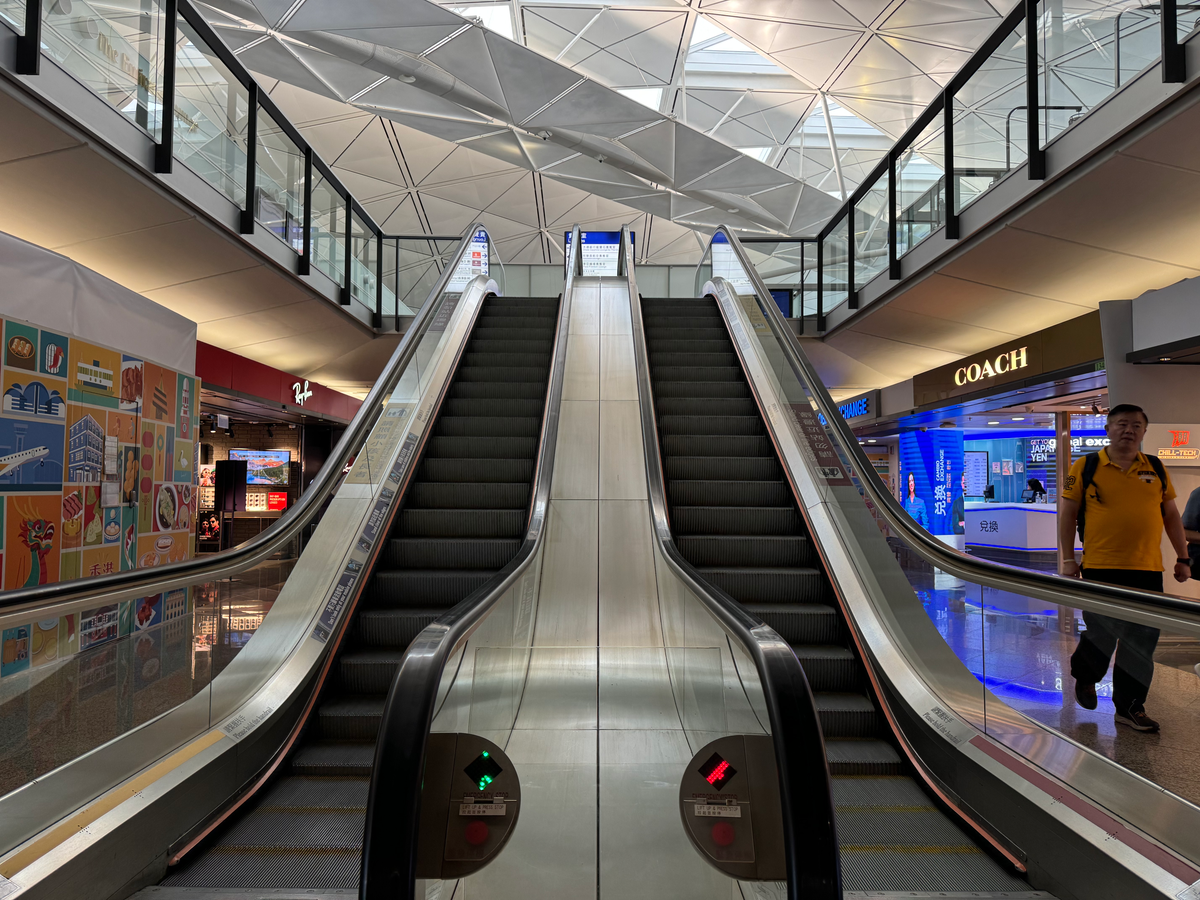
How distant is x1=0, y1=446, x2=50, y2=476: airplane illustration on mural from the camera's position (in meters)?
4.44

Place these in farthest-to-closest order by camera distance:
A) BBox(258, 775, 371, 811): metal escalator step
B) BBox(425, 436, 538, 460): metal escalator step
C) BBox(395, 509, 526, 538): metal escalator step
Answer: BBox(425, 436, 538, 460): metal escalator step < BBox(395, 509, 526, 538): metal escalator step < BBox(258, 775, 371, 811): metal escalator step

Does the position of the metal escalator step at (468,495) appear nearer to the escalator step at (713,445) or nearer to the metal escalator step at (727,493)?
the metal escalator step at (727,493)

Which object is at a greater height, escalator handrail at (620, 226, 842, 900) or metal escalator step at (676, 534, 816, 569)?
metal escalator step at (676, 534, 816, 569)

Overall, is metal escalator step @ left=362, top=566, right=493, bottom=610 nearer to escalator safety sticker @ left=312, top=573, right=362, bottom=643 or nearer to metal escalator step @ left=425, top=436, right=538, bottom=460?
escalator safety sticker @ left=312, top=573, right=362, bottom=643

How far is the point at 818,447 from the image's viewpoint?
5.18m

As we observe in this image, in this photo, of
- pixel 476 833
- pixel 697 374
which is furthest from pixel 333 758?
pixel 697 374

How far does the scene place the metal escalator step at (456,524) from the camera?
5.14m

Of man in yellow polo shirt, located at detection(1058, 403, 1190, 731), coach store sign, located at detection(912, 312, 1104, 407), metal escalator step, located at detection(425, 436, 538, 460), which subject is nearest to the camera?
man in yellow polo shirt, located at detection(1058, 403, 1190, 731)

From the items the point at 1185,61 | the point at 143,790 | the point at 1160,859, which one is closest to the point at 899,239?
the point at 1185,61

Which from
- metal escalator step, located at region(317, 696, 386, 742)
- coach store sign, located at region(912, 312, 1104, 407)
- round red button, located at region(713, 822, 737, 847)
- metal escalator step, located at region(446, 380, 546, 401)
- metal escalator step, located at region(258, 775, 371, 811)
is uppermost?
coach store sign, located at region(912, 312, 1104, 407)

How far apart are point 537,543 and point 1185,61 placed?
4.75 m

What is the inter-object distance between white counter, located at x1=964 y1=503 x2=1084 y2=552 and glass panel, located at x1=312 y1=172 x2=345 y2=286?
41.7ft

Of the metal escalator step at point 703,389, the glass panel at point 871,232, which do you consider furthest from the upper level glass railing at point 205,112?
the glass panel at point 871,232

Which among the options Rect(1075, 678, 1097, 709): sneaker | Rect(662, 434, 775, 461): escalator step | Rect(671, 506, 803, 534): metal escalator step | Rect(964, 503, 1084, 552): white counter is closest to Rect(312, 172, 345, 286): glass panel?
Rect(662, 434, 775, 461): escalator step
